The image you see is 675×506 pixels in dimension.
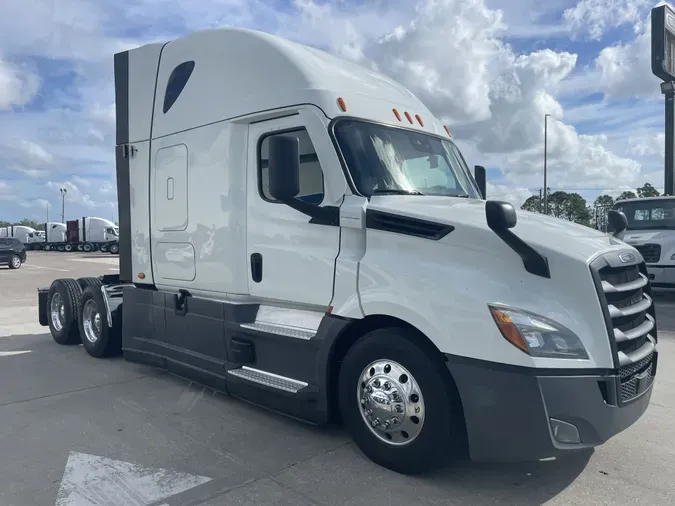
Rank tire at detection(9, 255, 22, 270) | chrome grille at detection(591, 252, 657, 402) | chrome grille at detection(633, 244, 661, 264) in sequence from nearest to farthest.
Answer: chrome grille at detection(591, 252, 657, 402) → chrome grille at detection(633, 244, 661, 264) → tire at detection(9, 255, 22, 270)

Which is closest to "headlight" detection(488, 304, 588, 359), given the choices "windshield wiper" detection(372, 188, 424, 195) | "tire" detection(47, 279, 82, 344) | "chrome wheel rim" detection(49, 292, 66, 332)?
"windshield wiper" detection(372, 188, 424, 195)

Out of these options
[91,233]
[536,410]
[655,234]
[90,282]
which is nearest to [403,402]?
[536,410]

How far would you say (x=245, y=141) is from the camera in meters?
5.18

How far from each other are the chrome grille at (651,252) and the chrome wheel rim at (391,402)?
34.2 ft

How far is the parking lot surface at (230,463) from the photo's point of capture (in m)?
3.66

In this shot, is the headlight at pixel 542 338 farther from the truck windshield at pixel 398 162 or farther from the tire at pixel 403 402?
the truck windshield at pixel 398 162

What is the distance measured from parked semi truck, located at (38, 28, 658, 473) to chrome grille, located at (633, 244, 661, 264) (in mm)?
8018

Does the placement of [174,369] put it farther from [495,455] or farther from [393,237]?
[495,455]

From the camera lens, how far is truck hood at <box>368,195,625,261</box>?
3549mm

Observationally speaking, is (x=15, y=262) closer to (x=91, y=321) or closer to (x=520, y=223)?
(x=91, y=321)

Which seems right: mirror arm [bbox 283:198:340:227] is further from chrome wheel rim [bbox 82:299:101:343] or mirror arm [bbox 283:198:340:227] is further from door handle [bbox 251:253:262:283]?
chrome wheel rim [bbox 82:299:101:343]

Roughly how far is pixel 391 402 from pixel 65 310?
6253mm

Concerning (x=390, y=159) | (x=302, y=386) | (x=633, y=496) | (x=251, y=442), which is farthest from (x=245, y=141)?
(x=633, y=496)

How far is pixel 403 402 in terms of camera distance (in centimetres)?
Result: 383
